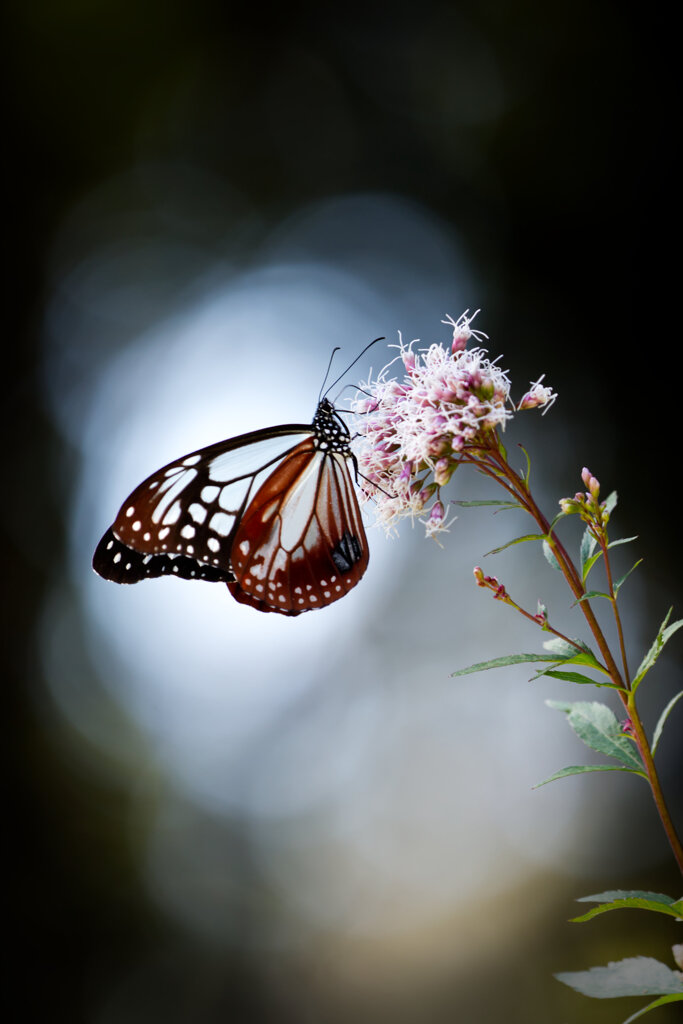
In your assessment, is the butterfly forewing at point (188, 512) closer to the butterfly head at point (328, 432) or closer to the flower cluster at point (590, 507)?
the butterfly head at point (328, 432)

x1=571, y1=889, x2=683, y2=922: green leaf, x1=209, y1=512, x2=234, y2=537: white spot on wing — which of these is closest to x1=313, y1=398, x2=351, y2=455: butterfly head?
x1=209, y1=512, x2=234, y2=537: white spot on wing

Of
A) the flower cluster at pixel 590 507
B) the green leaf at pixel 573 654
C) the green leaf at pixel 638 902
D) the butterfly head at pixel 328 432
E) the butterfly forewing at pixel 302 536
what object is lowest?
the green leaf at pixel 638 902

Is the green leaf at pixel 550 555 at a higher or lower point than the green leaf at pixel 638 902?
higher

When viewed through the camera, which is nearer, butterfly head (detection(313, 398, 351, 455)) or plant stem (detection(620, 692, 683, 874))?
plant stem (detection(620, 692, 683, 874))

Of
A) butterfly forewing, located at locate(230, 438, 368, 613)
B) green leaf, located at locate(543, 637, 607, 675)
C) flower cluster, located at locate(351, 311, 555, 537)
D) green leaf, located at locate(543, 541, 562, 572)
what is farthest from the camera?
butterfly forewing, located at locate(230, 438, 368, 613)

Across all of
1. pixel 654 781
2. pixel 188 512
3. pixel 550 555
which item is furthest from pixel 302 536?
pixel 654 781

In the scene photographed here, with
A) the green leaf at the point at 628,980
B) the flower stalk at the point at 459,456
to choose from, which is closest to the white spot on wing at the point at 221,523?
the flower stalk at the point at 459,456

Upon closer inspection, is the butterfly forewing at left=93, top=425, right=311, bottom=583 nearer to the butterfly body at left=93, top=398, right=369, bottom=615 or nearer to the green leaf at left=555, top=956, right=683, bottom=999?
the butterfly body at left=93, top=398, right=369, bottom=615

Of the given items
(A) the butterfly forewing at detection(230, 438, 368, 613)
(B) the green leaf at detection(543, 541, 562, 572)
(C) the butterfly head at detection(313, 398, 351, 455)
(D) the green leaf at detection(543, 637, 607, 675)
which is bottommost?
(D) the green leaf at detection(543, 637, 607, 675)

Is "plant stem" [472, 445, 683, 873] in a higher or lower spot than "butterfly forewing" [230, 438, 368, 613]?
lower
